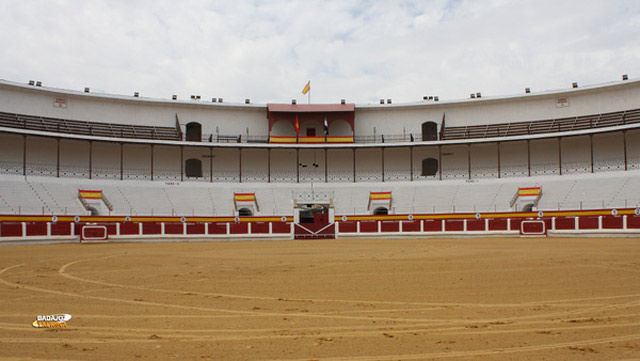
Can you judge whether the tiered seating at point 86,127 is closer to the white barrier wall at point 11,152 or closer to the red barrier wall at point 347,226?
the white barrier wall at point 11,152

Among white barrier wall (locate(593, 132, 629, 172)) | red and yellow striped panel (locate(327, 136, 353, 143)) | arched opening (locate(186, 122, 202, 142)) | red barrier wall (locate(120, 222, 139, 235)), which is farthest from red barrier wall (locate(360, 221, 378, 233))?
arched opening (locate(186, 122, 202, 142))

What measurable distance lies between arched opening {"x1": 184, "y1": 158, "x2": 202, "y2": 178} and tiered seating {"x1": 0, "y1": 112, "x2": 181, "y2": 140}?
1994 mm

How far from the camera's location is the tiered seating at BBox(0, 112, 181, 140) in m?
33.6

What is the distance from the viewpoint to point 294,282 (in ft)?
29.4

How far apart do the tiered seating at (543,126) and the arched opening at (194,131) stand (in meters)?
19.0

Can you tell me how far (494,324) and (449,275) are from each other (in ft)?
13.8

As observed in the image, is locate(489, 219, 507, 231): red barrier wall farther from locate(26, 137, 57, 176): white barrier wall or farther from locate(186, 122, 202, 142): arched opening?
locate(26, 137, 57, 176): white barrier wall

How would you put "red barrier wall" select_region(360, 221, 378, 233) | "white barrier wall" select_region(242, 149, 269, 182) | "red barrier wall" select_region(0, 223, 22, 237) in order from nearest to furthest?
1. "red barrier wall" select_region(0, 223, 22, 237)
2. "red barrier wall" select_region(360, 221, 378, 233)
3. "white barrier wall" select_region(242, 149, 269, 182)

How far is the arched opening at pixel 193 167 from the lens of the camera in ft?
130

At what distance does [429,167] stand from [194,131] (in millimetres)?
18618

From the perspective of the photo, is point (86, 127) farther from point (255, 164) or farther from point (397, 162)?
point (397, 162)

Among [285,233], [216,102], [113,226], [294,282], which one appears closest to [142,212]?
[113,226]

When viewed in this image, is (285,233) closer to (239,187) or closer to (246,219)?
(246,219)

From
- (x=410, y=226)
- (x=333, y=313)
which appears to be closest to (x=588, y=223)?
(x=410, y=226)
